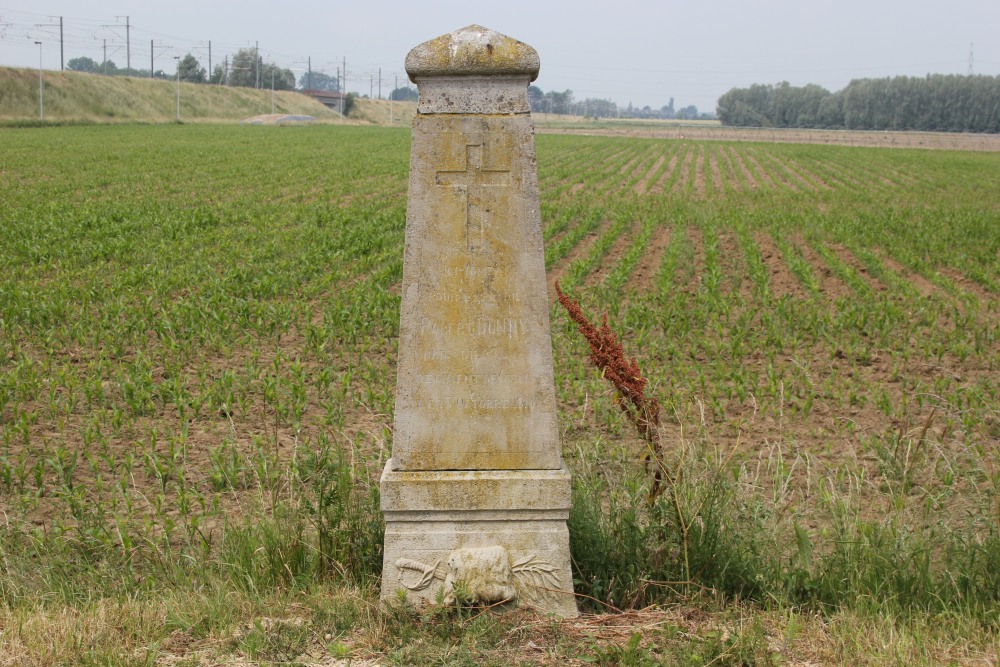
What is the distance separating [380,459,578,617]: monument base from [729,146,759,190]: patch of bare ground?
31347mm

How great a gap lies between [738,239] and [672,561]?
1654 centimetres

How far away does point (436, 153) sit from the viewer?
433 centimetres

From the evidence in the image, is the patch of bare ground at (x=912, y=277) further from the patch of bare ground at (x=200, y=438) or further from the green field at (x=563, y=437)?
the patch of bare ground at (x=200, y=438)

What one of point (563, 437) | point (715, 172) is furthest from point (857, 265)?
point (715, 172)

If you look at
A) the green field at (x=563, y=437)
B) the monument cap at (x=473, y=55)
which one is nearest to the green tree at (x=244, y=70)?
the green field at (x=563, y=437)

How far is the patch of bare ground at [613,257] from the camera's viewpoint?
1614cm

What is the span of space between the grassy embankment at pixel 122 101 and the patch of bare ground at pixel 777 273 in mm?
54973

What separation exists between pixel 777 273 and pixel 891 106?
441 feet

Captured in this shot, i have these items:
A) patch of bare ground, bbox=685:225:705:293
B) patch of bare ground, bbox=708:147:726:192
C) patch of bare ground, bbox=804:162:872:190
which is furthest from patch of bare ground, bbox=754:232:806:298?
patch of bare ground, bbox=804:162:872:190

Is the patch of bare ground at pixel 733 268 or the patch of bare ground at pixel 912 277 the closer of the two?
the patch of bare ground at pixel 912 277

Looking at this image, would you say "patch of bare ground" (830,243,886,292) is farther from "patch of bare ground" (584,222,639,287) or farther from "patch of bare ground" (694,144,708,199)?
"patch of bare ground" (694,144,708,199)

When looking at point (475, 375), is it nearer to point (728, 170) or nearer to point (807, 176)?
point (807, 176)

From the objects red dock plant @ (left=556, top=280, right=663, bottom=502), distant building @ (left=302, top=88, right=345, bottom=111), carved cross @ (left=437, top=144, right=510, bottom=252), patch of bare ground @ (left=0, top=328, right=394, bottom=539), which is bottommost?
patch of bare ground @ (left=0, top=328, right=394, bottom=539)

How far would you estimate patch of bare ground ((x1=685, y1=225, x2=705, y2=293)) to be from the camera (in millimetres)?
15555
